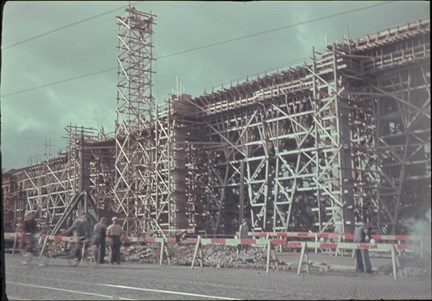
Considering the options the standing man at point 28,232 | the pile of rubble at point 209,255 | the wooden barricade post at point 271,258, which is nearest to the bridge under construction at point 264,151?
the standing man at point 28,232

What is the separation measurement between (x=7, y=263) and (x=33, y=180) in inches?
Result: 51.4

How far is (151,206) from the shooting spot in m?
6.92

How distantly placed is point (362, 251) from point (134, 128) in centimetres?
353

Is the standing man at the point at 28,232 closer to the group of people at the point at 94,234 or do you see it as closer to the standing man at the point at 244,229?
the group of people at the point at 94,234

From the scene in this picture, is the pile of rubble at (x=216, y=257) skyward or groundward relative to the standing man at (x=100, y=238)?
groundward

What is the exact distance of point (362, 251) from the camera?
5.13 metres

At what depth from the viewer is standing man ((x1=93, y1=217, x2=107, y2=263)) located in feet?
23.4

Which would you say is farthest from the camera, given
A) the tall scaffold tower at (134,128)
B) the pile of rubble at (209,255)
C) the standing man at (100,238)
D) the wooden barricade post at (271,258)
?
the pile of rubble at (209,255)

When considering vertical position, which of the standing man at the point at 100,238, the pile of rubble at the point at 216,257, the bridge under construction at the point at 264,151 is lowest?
the pile of rubble at the point at 216,257

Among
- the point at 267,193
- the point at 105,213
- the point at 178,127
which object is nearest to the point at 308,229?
the point at 267,193

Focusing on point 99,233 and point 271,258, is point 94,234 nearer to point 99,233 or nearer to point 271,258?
point 99,233

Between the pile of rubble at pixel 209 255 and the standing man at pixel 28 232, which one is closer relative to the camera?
the standing man at pixel 28 232

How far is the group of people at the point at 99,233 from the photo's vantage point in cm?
716

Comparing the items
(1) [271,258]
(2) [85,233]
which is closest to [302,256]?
(1) [271,258]
